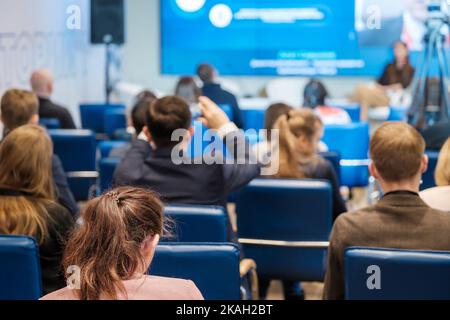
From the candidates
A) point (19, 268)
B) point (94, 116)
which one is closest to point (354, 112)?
point (94, 116)

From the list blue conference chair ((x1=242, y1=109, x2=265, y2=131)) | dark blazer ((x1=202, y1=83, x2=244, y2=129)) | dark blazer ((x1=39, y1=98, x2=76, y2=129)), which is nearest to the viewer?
dark blazer ((x1=39, y1=98, x2=76, y2=129))

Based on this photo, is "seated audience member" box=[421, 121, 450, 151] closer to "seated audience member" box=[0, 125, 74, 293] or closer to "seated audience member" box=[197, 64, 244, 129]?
"seated audience member" box=[197, 64, 244, 129]

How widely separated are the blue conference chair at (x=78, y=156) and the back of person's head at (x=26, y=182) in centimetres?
255

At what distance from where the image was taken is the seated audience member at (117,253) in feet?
6.16

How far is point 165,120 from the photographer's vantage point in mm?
3564

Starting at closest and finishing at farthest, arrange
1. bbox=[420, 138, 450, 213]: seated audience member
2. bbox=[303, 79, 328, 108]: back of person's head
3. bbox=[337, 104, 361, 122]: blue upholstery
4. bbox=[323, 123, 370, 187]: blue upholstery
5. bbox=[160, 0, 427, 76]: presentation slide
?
bbox=[420, 138, 450, 213]: seated audience member → bbox=[323, 123, 370, 187]: blue upholstery → bbox=[337, 104, 361, 122]: blue upholstery → bbox=[303, 79, 328, 108]: back of person's head → bbox=[160, 0, 427, 76]: presentation slide

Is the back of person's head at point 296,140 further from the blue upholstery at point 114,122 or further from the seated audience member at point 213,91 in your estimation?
the seated audience member at point 213,91

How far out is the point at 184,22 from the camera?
1194 cm

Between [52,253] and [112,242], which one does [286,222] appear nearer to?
[52,253]

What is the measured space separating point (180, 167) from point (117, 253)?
1552mm

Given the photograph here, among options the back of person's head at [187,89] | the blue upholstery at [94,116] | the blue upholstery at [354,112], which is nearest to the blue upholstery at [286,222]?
the blue upholstery at [354,112]

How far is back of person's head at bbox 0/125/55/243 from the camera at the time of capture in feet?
9.70

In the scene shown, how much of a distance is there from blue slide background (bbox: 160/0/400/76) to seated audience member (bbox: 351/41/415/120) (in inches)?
30.8

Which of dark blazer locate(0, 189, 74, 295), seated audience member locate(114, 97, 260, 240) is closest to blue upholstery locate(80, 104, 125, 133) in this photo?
seated audience member locate(114, 97, 260, 240)
